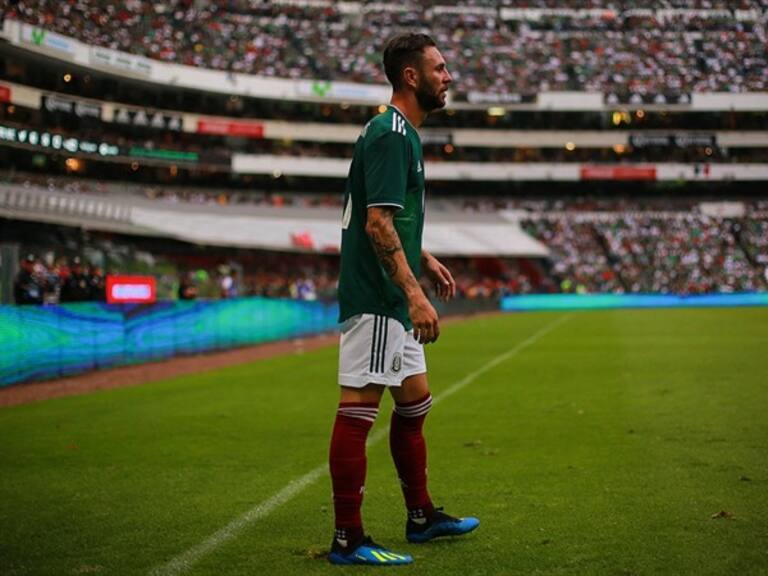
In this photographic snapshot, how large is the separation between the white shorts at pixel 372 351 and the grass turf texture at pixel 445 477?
0.88 metres

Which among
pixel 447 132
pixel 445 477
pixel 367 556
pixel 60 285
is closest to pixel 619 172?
pixel 447 132

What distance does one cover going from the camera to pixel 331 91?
66875 mm

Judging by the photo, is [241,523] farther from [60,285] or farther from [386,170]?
[60,285]

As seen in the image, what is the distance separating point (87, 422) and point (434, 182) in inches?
2465

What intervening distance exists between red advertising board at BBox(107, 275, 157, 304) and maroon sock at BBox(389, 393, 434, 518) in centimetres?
1603

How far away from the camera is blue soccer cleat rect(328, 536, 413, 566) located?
15.5 feet

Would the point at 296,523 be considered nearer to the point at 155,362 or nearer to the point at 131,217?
the point at 155,362

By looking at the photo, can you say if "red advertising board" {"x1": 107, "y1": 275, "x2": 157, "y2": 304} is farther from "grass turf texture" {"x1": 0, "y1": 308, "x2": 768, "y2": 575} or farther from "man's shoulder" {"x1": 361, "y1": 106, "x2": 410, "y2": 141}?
"man's shoulder" {"x1": 361, "y1": 106, "x2": 410, "y2": 141}

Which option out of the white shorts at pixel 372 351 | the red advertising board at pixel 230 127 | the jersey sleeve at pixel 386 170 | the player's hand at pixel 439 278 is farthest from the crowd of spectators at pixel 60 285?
the red advertising board at pixel 230 127

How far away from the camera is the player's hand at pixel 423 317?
4.76 metres

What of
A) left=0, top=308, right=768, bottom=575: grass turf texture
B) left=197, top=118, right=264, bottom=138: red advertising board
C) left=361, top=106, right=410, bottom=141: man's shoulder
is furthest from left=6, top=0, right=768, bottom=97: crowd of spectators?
left=361, top=106, right=410, bottom=141: man's shoulder

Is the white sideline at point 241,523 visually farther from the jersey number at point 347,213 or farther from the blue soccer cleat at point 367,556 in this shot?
the jersey number at point 347,213

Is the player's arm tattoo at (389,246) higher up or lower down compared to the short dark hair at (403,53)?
lower down

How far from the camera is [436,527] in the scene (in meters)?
5.22
